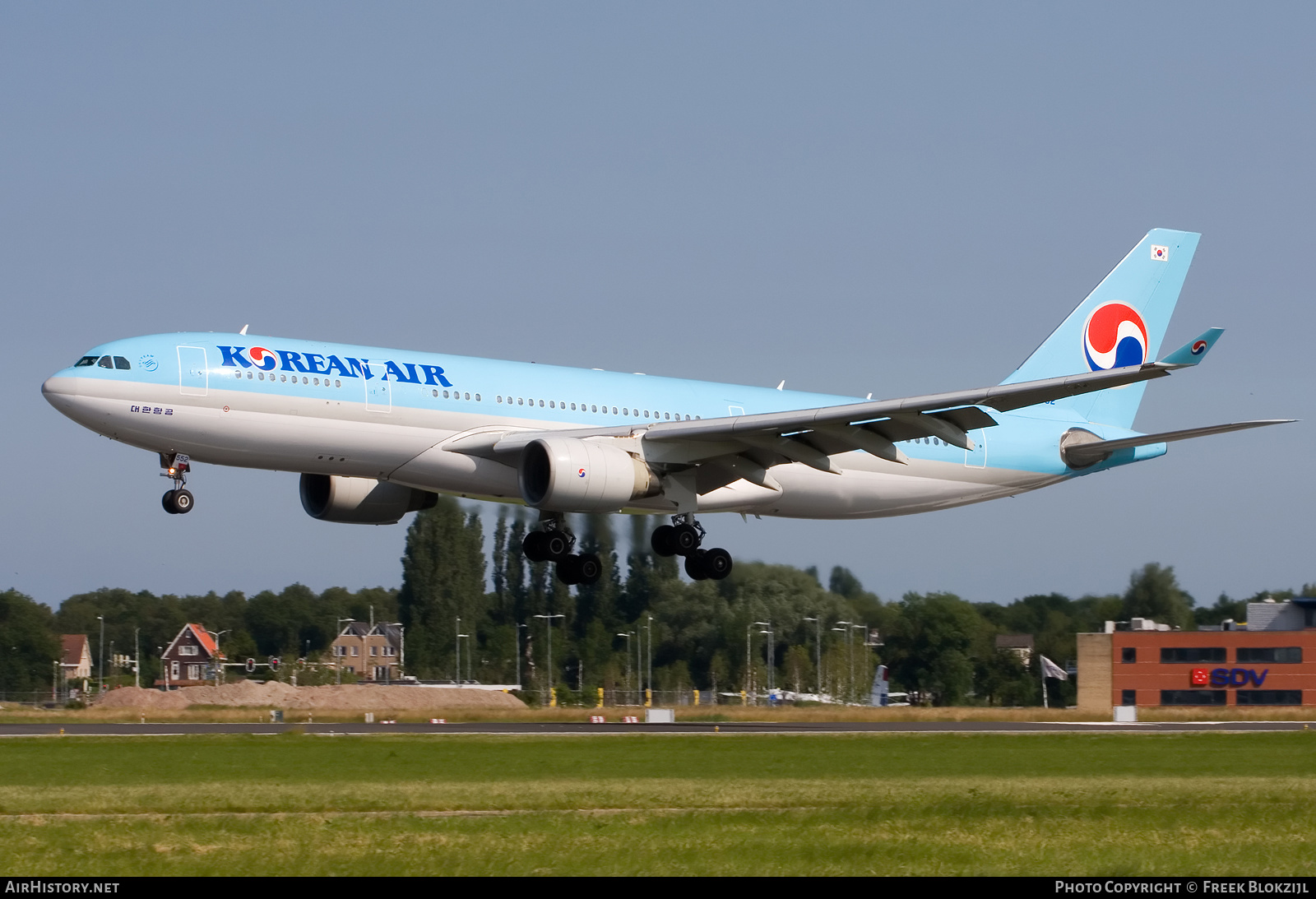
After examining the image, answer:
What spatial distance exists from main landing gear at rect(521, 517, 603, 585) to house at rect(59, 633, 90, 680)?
3106 inches

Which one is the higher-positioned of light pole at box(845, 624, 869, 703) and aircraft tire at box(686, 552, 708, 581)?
aircraft tire at box(686, 552, 708, 581)

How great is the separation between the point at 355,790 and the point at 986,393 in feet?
45.5

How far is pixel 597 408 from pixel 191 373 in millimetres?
8872

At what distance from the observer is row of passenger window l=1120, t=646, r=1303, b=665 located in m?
83.8

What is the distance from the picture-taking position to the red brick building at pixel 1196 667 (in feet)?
270

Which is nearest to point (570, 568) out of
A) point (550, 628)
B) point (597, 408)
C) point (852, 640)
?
point (597, 408)

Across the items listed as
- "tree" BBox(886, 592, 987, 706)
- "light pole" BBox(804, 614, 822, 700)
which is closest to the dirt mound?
"light pole" BBox(804, 614, 822, 700)

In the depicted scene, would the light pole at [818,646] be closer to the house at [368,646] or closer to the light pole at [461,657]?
the light pole at [461,657]

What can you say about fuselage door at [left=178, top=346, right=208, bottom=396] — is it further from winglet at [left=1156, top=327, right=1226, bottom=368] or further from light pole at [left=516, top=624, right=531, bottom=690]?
light pole at [left=516, top=624, right=531, bottom=690]

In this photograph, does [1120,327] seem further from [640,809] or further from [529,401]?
[640,809]

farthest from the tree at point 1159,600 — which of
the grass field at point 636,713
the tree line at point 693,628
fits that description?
the grass field at point 636,713

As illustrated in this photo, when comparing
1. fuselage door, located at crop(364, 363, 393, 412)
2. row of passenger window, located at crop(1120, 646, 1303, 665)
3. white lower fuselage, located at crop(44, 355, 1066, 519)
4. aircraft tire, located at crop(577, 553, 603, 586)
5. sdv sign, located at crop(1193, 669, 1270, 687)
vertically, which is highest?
fuselage door, located at crop(364, 363, 393, 412)
